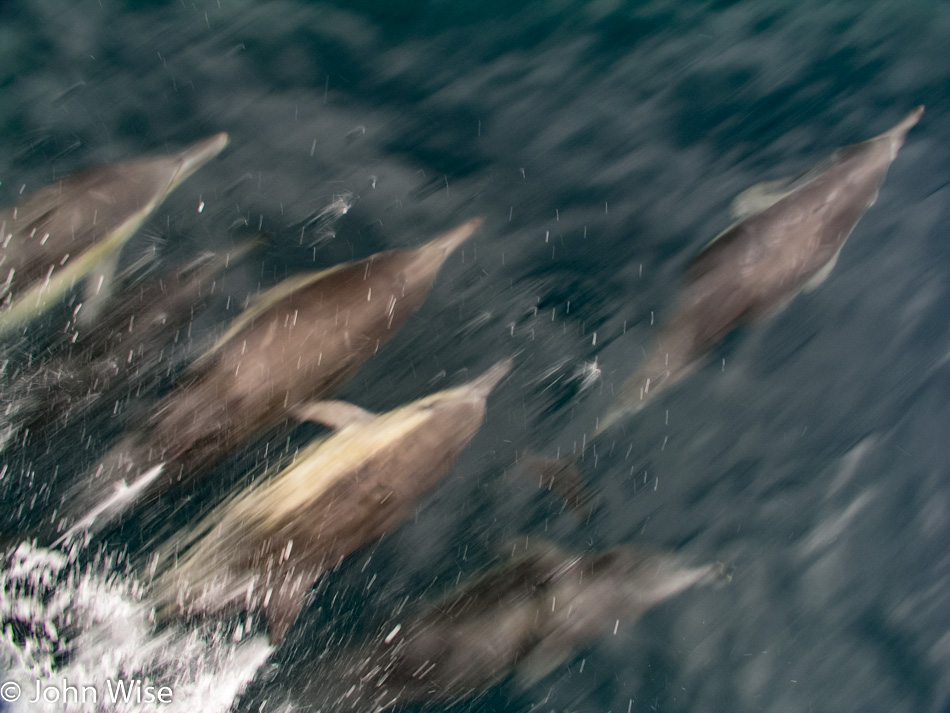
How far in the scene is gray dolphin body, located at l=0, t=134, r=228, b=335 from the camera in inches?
40.3

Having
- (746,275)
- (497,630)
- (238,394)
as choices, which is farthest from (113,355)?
(746,275)

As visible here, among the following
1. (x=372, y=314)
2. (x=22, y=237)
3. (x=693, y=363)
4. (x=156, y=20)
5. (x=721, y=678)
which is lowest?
(x=721, y=678)

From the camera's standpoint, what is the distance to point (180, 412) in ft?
3.21

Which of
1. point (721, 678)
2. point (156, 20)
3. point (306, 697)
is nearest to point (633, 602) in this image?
point (721, 678)

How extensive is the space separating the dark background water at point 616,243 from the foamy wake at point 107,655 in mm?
69

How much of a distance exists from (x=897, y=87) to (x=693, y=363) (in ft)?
1.98

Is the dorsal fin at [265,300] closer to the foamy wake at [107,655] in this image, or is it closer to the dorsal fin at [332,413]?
the dorsal fin at [332,413]

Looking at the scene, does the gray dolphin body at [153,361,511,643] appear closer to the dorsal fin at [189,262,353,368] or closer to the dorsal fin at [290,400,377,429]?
the dorsal fin at [290,400,377,429]

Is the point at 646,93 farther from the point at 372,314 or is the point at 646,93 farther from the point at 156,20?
the point at 156,20

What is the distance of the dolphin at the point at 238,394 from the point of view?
96 cm

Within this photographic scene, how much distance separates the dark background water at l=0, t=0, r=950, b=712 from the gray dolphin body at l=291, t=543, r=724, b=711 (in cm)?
3

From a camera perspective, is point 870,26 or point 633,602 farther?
point 870,26

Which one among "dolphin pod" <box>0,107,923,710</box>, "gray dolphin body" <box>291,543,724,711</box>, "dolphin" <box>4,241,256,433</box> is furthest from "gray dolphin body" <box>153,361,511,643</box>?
"dolphin" <box>4,241,256,433</box>

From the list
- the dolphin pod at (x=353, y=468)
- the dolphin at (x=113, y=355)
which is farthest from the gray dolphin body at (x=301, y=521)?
the dolphin at (x=113, y=355)
